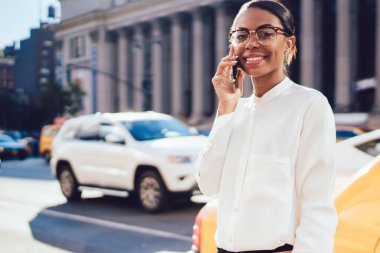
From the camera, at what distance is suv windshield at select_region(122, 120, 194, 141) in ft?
33.2

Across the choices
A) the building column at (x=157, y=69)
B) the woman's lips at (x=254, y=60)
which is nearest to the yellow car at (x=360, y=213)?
the woman's lips at (x=254, y=60)

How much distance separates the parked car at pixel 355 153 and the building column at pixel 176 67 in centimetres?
4600

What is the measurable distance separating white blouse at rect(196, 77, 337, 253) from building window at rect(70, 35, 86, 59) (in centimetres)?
6441

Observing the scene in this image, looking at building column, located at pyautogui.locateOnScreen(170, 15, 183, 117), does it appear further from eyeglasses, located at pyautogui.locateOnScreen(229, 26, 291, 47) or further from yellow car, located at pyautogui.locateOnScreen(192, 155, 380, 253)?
eyeglasses, located at pyautogui.locateOnScreen(229, 26, 291, 47)

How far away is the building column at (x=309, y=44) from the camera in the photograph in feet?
134

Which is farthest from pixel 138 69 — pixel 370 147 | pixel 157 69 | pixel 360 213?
pixel 360 213

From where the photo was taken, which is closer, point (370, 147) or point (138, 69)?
point (370, 147)

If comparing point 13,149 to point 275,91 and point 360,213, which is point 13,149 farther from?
point 275,91

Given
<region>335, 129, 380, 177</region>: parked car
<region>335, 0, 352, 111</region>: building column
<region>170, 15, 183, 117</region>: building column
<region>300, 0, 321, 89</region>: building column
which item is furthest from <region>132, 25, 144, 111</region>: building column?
<region>335, 129, 380, 177</region>: parked car

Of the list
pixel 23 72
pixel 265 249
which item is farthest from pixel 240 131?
pixel 23 72

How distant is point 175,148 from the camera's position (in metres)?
9.34

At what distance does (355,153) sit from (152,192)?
401cm

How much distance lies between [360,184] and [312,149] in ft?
3.74

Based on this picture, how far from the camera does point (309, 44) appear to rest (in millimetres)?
40844
